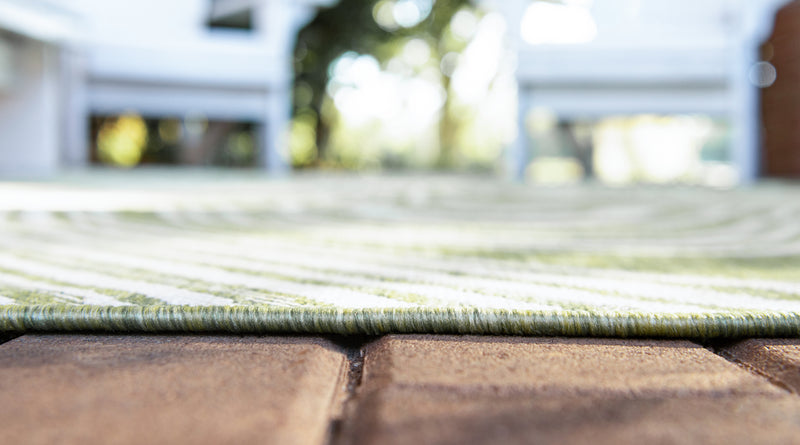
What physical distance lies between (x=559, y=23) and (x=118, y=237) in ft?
6.59

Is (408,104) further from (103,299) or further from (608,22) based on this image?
(103,299)

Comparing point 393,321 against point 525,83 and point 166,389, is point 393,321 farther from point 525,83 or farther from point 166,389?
point 525,83

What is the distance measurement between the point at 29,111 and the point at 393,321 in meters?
2.83

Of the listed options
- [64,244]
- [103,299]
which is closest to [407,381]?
[103,299]

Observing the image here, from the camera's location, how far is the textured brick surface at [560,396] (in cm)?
22

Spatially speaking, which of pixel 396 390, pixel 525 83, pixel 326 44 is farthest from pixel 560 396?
pixel 326 44

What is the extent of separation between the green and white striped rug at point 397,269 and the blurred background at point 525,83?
1057mm

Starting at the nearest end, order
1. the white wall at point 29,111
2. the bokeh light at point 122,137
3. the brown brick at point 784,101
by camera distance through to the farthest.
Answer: the brown brick at point 784,101
the white wall at point 29,111
the bokeh light at point 122,137

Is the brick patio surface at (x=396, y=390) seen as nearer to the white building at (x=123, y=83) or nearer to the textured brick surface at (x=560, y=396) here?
the textured brick surface at (x=560, y=396)

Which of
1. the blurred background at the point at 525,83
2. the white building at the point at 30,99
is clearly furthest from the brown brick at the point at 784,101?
the white building at the point at 30,99

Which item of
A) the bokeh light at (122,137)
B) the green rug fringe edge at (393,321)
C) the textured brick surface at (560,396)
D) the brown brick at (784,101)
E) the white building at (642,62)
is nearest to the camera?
the textured brick surface at (560,396)

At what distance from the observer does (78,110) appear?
9.25 feet

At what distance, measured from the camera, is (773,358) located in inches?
12.3

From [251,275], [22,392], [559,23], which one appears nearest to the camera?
[22,392]
